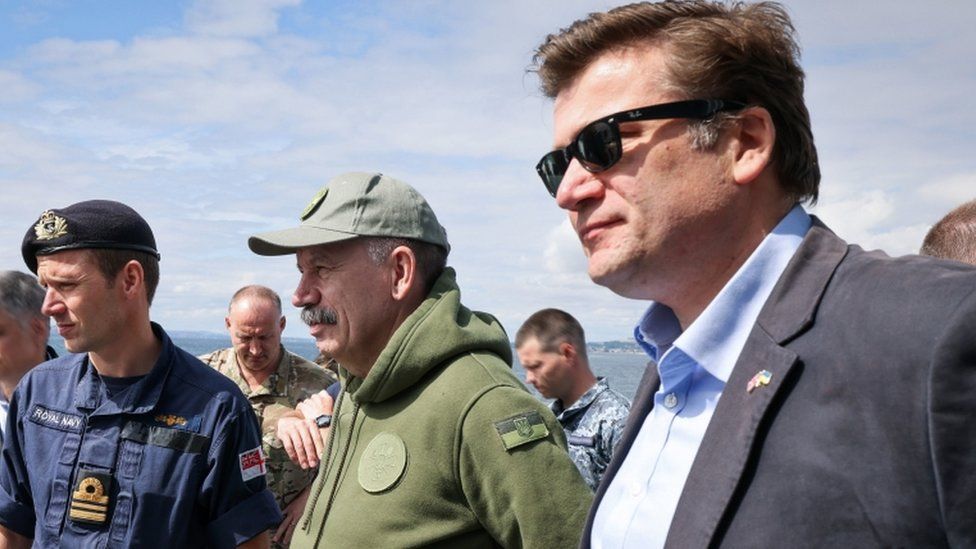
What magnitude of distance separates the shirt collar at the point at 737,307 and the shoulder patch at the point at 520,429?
1.09 m

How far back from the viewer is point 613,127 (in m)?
1.73

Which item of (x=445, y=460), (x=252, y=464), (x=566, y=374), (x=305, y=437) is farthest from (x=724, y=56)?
(x=566, y=374)

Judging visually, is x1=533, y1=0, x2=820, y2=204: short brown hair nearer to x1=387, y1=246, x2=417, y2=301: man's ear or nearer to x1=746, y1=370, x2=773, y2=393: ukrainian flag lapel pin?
x1=746, y1=370, x2=773, y2=393: ukrainian flag lapel pin

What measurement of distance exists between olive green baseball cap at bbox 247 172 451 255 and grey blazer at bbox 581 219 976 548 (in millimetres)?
1908

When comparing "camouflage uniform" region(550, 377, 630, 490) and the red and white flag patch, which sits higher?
the red and white flag patch

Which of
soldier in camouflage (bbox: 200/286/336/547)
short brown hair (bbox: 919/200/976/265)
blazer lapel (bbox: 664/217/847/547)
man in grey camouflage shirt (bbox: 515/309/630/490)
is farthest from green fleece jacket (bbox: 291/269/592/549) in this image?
soldier in camouflage (bbox: 200/286/336/547)

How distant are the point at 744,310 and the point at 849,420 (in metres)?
0.39

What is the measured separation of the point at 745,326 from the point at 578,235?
39cm

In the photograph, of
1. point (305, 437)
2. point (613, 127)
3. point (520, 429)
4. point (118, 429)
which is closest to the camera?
point (613, 127)

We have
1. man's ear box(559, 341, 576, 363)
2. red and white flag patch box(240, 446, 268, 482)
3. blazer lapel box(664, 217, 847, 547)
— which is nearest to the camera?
blazer lapel box(664, 217, 847, 547)

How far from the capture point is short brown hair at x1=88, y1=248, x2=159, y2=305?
353 cm

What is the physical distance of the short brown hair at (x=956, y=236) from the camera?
2.83 metres

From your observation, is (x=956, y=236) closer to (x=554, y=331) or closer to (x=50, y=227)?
(x=50, y=227)

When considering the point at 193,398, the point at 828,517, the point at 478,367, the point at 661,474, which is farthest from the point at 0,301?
the point at 828,517
